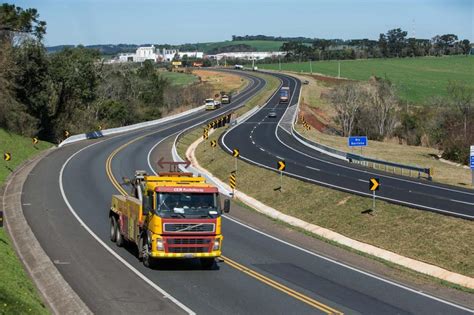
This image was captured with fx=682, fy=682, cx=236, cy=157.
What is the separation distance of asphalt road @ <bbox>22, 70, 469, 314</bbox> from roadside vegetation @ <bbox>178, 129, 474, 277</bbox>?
4241 millimetres

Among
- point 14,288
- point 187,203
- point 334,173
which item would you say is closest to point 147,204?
point 187,203

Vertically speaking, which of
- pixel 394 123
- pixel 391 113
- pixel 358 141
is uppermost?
pixel 358 141

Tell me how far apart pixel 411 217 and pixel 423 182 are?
484 inches

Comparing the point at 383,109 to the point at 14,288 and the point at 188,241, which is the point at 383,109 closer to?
the point at 188,241

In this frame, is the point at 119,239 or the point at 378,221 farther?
the point at 378,221

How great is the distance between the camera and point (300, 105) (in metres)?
107

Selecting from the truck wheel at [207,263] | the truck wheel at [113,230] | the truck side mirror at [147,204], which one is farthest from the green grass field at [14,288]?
the truck wheel at [207,263]

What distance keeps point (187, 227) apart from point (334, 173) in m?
25.6

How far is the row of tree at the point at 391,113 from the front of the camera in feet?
258

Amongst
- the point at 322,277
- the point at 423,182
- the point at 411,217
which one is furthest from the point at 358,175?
the point at 322,277

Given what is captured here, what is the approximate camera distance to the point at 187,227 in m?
18.7

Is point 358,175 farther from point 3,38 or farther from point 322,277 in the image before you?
point 3,38

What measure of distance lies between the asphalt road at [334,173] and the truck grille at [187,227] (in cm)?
1229

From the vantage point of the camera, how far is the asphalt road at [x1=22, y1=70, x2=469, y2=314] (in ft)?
52.7
